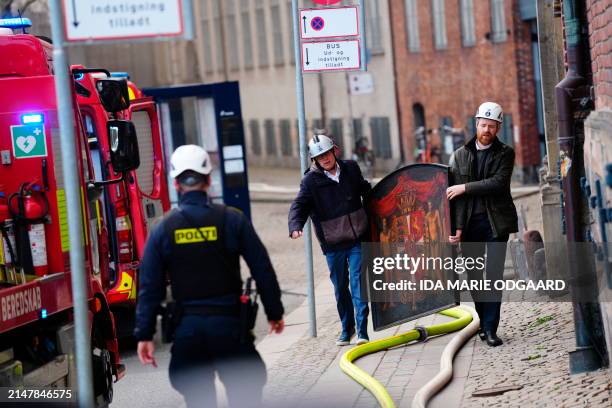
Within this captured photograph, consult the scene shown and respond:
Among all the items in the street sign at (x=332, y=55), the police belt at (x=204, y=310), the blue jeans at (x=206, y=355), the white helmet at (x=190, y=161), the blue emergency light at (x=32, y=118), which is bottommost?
the blue jeans at (x=206, y=355)

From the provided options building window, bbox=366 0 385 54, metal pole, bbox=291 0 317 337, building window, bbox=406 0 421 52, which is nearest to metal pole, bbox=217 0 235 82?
building window, bbox=366 0 385 54

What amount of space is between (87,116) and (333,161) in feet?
10.2

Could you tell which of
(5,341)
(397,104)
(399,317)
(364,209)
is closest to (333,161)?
(364,209)

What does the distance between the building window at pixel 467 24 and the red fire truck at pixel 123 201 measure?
2292cm

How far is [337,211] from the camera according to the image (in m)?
12.2

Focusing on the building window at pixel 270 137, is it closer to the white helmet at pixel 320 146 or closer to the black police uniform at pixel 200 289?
the white helmet at pixel 320 146

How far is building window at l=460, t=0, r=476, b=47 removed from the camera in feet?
129

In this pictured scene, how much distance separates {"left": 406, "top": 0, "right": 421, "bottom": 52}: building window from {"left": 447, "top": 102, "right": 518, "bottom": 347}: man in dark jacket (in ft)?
102

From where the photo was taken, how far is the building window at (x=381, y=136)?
44.9m

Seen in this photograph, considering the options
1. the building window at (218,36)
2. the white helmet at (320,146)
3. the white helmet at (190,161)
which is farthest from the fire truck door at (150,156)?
the building window at (218,36)

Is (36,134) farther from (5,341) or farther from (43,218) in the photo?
(5,341)

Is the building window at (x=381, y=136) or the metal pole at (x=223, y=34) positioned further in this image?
the metal pole at (x=223, y=34)

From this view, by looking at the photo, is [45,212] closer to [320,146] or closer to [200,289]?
[320,146]

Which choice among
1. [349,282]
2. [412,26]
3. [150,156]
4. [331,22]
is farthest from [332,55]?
[412,26]
